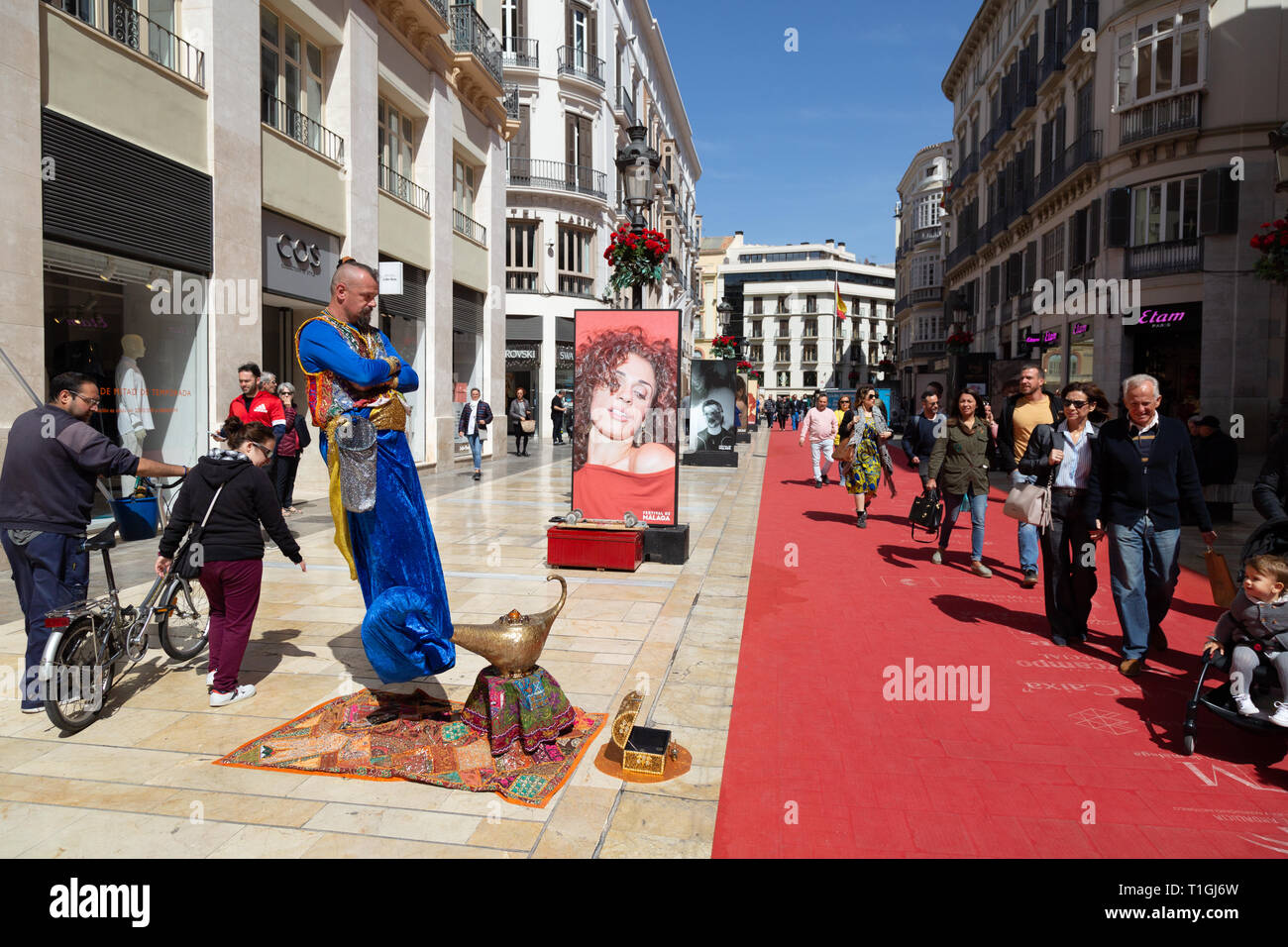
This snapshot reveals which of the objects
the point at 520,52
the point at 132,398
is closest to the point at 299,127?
the point at 132,398

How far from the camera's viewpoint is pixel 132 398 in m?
10.2

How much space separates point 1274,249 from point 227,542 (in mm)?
14389

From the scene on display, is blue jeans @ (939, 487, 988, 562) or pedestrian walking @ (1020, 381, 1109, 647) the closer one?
pedestrian walking @ (1020, 381, 1109, 647)

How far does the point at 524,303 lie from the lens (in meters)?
33.1

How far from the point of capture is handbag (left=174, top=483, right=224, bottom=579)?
471cm

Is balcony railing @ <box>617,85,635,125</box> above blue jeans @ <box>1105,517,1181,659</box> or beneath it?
above

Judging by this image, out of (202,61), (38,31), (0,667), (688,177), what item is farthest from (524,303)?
(688,177)

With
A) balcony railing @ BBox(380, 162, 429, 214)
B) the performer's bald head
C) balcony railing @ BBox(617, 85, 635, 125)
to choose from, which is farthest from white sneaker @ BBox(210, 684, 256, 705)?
balcony railing @ BBox(617, 85, 635, 125)

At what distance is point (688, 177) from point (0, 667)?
226 ft

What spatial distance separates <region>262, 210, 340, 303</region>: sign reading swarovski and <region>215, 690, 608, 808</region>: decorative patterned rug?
993 cm

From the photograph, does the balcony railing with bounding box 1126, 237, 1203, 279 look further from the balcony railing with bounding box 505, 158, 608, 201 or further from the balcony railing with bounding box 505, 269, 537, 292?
the balcony railing with bounding box 505, 269, 537, 292

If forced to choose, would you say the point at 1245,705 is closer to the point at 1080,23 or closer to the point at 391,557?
the point at 391,557

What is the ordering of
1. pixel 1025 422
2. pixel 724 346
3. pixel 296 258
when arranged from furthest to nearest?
pixel 724 346
pixel 296 258
pixel 1025 422

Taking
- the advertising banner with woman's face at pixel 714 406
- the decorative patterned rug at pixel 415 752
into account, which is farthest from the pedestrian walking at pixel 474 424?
the decorative patterned rug at pixel 415 752
